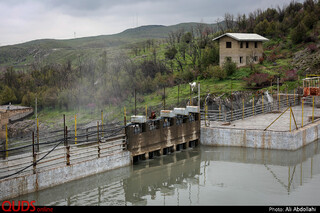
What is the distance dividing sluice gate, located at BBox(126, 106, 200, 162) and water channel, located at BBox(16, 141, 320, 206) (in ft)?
2.00

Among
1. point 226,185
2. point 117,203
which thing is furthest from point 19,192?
point 226,185

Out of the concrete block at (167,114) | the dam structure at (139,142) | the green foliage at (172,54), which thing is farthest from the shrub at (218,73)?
the concrete block at (167,114)

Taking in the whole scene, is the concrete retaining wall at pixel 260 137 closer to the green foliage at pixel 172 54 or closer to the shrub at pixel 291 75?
the shrub at pixel 291 75

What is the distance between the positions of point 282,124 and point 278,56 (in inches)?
917

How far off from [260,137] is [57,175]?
41.6 ft

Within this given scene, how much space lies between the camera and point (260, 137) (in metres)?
23.9

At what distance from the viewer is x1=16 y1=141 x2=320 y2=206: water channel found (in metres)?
16.7

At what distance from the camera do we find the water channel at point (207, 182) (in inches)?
656

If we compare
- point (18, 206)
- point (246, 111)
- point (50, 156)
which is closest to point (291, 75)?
point (246, 111)

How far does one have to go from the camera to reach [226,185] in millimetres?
18266

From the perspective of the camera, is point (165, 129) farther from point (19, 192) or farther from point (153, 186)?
point (19, 192)

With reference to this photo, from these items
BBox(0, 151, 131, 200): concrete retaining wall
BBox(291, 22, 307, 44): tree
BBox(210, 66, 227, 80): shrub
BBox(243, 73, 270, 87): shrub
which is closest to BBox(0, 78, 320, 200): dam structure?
BBox(0, 151, 131, 200): concrete retaining wall

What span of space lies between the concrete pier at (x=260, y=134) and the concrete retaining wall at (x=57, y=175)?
6.91 metres

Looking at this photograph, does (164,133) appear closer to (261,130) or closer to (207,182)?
(207,182)
